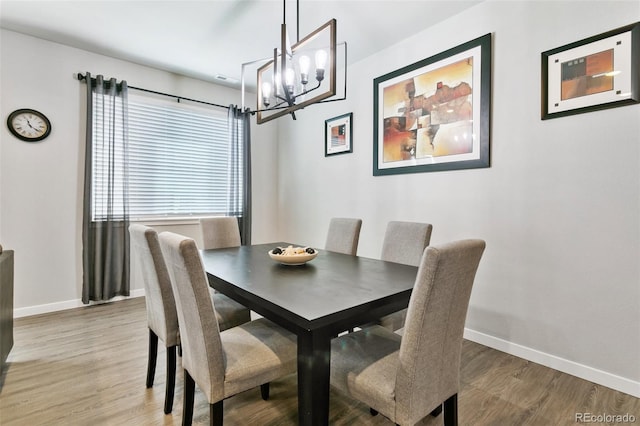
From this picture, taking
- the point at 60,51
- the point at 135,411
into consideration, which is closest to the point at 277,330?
the point at 135,411

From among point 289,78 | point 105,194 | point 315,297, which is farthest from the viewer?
point 105,194

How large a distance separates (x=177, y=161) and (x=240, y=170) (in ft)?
2.68

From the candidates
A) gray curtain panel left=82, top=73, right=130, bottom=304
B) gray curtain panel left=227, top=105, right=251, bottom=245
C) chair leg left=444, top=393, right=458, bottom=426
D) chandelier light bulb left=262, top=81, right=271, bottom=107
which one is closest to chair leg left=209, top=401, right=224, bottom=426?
chair leg left=444, top=393, right=458, bottom=426

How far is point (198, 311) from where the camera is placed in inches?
47.9

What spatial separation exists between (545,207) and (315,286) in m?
1.79

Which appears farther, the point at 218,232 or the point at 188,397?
the point at 218,232

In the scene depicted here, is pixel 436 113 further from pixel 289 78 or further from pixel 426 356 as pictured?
pixel 426 356

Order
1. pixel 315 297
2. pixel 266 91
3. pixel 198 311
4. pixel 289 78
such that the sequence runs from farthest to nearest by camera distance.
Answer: pixel 266 91 < pixel 289 78 < pixel 315 297 < pixel 198 311

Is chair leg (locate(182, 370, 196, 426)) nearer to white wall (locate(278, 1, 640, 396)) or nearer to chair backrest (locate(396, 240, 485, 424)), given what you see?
chair backrest (locate(396, 240, 485, 424))

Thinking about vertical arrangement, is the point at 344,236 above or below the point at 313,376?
above

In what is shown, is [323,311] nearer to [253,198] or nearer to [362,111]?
[362,111]

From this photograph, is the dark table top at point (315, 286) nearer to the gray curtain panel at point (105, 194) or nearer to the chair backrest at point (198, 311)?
the chair backrest at point (198, 311)

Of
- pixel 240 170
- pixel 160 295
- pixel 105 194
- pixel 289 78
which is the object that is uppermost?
pixel 289 78

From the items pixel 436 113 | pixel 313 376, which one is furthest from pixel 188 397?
pixel 436 113
